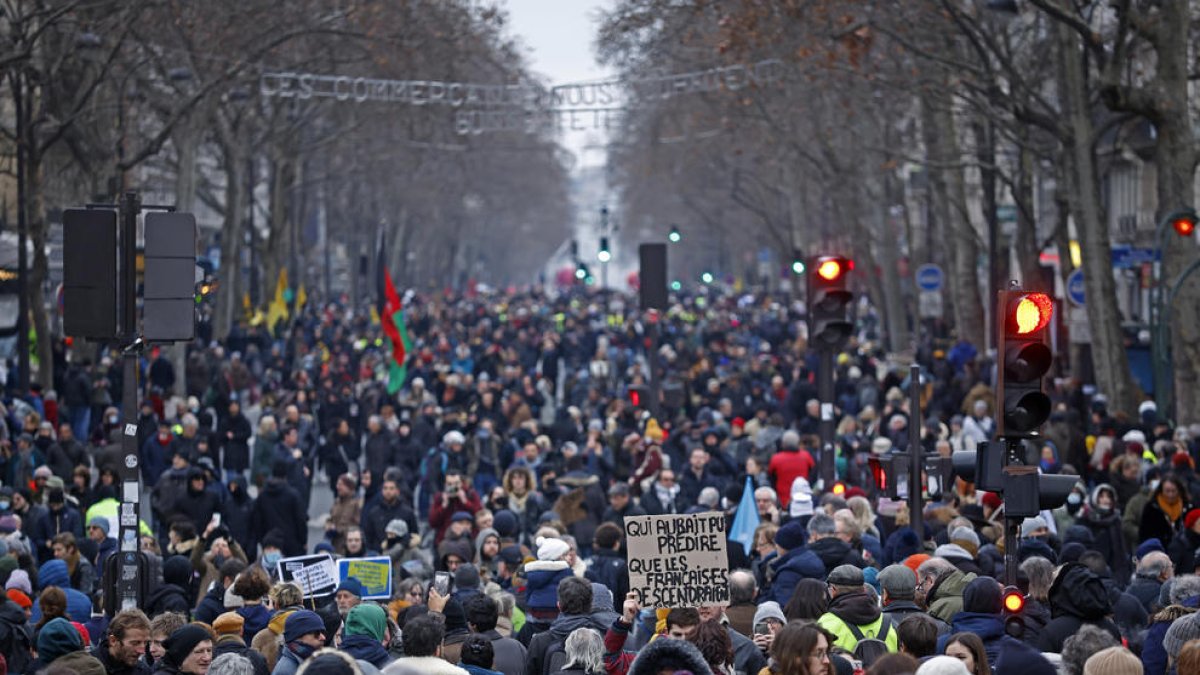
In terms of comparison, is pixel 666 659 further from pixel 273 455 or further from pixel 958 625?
pixel 273 455

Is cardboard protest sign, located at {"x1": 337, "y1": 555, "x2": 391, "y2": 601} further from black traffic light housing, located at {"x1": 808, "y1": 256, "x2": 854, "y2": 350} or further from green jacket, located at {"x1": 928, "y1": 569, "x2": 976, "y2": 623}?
black traffic light housing, located at {"x1": 808, "y1": 256, "x2": 854, "y2": 350}

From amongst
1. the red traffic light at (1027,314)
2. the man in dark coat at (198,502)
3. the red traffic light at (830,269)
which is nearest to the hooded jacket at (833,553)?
the red traffic light at (1027,314)

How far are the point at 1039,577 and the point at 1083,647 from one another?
2479 mm

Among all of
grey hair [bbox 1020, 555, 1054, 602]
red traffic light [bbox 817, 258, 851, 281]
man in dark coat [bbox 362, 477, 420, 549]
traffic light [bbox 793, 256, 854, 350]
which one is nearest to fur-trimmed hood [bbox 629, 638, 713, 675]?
grey hair [bbox 1020, 555, 1054, 602]

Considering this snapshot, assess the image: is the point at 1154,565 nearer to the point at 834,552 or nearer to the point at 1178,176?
the point at 834,552

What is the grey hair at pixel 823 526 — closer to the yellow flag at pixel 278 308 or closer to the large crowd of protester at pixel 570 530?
the large crowd of protester at pixel 570 530

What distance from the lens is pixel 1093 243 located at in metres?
27.6

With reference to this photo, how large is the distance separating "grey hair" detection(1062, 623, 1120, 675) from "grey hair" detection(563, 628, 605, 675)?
2.10 m

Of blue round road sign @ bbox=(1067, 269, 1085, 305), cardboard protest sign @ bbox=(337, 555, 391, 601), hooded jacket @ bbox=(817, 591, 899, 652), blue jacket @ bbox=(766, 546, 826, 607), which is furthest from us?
blue round road sign @ bbox=(1067, 269, 1085, 305)

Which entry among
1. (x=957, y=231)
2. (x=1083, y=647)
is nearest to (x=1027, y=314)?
(x=1083, y=647)

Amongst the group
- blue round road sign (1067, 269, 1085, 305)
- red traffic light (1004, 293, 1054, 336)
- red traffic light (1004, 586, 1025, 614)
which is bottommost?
red traffic light (1004, 586, 1025, 614)

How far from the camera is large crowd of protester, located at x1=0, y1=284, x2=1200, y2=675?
10.1 m

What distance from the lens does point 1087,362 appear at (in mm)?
39594

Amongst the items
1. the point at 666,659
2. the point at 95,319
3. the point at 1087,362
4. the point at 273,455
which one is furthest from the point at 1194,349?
the point at 666,659
